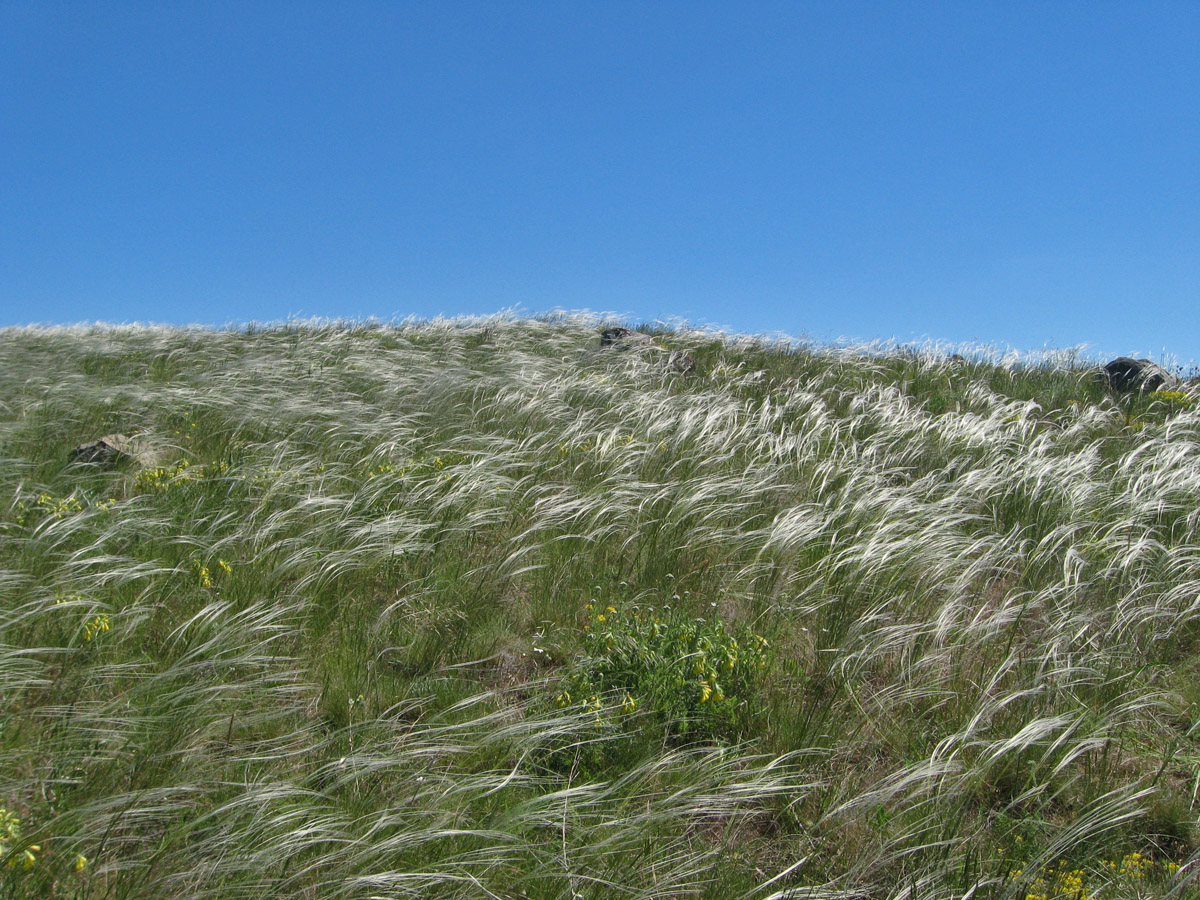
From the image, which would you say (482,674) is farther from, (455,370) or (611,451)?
(455,370)

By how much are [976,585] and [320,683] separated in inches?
121

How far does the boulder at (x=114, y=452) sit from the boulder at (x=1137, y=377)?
31.1 ft

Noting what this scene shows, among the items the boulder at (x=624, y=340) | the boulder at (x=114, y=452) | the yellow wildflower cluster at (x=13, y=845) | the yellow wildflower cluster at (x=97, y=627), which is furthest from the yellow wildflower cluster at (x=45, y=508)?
the boulder at (x=624, y=340)

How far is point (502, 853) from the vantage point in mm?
1872

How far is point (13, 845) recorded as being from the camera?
1.76 m

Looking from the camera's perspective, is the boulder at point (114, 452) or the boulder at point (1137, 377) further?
the boulder at point (1137, 377)

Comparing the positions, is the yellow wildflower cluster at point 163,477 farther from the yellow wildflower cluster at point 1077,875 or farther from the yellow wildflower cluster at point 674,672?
the yellow wildflower cluster at point 1077,875

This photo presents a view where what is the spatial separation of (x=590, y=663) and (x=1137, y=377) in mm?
8950

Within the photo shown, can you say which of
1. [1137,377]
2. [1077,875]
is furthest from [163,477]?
[1137,377]

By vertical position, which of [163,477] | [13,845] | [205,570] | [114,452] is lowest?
[13,845]

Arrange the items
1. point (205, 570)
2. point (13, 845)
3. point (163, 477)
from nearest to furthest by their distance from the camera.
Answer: point (13, 845) < point (205, 570) < point (163, 477)

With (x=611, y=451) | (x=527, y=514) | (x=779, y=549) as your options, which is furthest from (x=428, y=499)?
(x=779, y=549)

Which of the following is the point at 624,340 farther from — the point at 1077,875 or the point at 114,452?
the point at 1077,875

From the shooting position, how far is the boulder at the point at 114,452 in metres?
4.73
